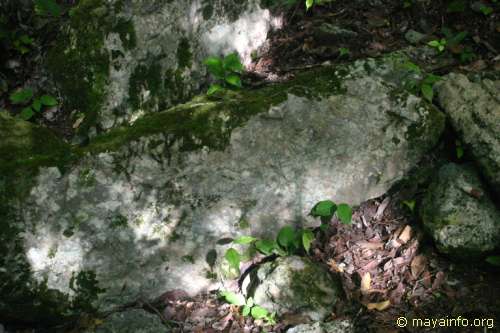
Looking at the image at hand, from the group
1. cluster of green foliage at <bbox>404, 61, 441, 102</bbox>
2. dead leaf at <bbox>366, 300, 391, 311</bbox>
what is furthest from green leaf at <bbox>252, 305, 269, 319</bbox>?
cluster of green foliage at <bbox>404, 61, 441, 102</bbox>

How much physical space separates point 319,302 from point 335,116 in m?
1.46

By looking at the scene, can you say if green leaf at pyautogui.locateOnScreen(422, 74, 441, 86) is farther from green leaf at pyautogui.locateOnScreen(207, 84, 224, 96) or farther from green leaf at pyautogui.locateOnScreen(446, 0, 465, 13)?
green leaf at pyautogui.locateOnScreen(207, 84, 224, 96)

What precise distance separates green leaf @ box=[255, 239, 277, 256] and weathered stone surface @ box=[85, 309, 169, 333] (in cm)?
90

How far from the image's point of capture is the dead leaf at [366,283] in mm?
3406

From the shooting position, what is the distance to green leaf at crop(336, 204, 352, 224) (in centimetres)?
344

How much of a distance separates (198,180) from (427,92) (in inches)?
79.0

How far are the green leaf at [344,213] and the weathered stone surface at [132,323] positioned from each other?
1519 mm

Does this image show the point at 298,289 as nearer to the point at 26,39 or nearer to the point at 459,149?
the point at 459,149

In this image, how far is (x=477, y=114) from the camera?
3.58 m

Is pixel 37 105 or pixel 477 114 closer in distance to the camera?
pixel 477 114

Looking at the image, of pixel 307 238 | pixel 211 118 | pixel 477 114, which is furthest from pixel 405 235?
pixel 211 118

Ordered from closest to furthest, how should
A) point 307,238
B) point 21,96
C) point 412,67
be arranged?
1. point 307,238
2. point 412,67
3. point 21,96

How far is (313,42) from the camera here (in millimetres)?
5031

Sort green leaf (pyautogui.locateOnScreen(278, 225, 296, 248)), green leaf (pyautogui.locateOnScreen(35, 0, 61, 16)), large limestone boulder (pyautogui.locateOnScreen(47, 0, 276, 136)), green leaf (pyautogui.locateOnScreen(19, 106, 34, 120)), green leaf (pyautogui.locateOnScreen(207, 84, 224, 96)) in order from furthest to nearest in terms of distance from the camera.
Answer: green leaf (pyautogui.locateOnScreen(35, 0, 61, 16))
green leaf (pyautogui.locateOnScreen(19, 106, 34, 120))
large limestone boulder (pyautogui.locateOnScreen(47, 0, 276, 136))
green leaf (pyautogui.locateOnScreen(207, 84, 224, 96))
green leaf (pyautogui.locateOnScreen(278, 225, 296, 248))
